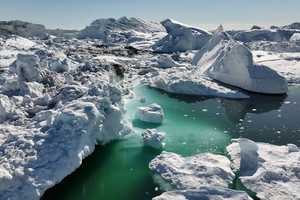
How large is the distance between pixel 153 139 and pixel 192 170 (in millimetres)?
1655

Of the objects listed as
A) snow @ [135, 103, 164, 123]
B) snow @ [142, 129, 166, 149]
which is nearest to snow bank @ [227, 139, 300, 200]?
snow @ [142, 129, 166, 149]

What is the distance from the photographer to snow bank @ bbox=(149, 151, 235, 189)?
5.81 meters

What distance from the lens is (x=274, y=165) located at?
6.09 m

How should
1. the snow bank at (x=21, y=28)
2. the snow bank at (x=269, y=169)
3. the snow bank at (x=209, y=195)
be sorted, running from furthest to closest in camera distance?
the snow bank at (x=21, y=28), the snow bank at (x=269, y=169), the snow bank at (x=209, y=195)

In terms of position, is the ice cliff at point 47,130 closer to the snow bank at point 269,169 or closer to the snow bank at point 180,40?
the snow bank at point 269,169

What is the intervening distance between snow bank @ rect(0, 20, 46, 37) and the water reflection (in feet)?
142

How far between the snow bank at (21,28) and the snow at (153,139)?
44.8 m

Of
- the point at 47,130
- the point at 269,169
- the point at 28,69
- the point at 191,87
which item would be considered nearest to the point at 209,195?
the point at 269,169

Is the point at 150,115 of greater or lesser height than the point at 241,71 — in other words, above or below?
below

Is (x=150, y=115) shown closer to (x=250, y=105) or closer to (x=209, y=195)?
(x=209, y=195)

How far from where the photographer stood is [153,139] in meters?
7.48

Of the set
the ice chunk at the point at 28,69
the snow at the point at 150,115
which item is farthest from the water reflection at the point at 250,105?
the ice chunk at the point at 28,69

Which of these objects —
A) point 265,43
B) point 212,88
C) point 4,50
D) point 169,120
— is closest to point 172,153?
point 169,120

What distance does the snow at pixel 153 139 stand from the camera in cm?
747
